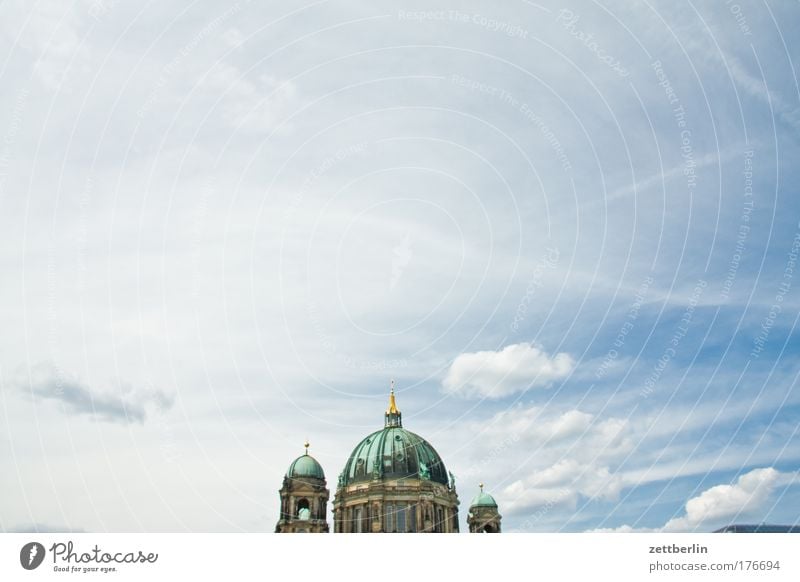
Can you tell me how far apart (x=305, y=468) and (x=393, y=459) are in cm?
1228

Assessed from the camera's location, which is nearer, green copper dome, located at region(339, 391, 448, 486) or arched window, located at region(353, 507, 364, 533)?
arched window, located at region(353, 507, 364, 533)

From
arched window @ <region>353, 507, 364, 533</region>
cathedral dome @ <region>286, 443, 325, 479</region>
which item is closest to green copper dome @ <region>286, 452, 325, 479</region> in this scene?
cathedral dome @ <region>286, 443, 325, 479</region>

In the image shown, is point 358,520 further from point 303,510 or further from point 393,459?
point 393,459

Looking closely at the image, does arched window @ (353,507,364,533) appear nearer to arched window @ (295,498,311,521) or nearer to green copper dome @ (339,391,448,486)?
green copper dome @ (339,391,448,486)

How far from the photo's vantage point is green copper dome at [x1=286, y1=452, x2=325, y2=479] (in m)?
91.1

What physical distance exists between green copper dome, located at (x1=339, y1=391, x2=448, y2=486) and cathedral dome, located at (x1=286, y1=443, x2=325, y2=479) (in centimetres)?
341

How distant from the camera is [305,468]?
91.7 meters
